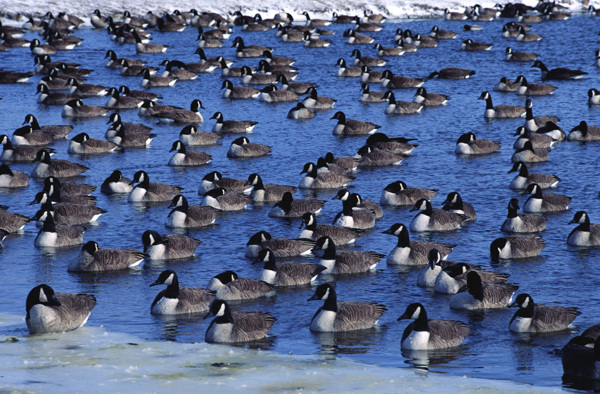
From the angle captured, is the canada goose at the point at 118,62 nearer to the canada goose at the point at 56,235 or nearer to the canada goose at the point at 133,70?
the canada goose at the point at 133,70

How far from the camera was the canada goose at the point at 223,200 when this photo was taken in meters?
27.9

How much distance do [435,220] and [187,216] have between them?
6.69m

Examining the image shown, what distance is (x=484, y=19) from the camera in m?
80.0

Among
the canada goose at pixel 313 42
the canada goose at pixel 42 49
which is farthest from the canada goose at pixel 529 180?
the canada goose at pixel 42 49

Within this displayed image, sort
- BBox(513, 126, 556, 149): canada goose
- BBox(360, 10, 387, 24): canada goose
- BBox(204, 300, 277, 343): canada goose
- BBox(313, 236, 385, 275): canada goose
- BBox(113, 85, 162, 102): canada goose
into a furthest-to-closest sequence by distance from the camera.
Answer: BBox(360, 10, 387, 24): canada goose, BBox(113, 85, 162, 102): canada goose, BBox(513, 126, 556, 149): canada goose, BBox(313, 236, 385, 275): canada goose, BBox(204, 300, 277, 343): canada goose

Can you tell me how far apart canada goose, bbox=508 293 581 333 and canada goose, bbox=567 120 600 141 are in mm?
18908

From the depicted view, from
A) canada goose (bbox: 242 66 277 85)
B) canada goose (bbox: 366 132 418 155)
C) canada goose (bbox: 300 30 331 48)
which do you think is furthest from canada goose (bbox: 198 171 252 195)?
canada goose (bbox: 300 30 331 48)

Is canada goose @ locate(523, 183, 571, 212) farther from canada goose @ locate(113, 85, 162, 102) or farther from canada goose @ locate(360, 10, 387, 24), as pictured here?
canada goose @ locate(360, 10, 387, 24)

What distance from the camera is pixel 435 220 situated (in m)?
25.6

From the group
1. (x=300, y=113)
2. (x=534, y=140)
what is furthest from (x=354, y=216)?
(x=300, y=113)

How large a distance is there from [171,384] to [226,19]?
6701cm

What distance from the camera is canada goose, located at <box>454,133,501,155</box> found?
1351 inches

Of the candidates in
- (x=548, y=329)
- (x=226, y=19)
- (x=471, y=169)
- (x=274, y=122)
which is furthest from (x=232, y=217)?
(x=226, y=19)

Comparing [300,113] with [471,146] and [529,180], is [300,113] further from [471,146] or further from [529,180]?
[529,180]
